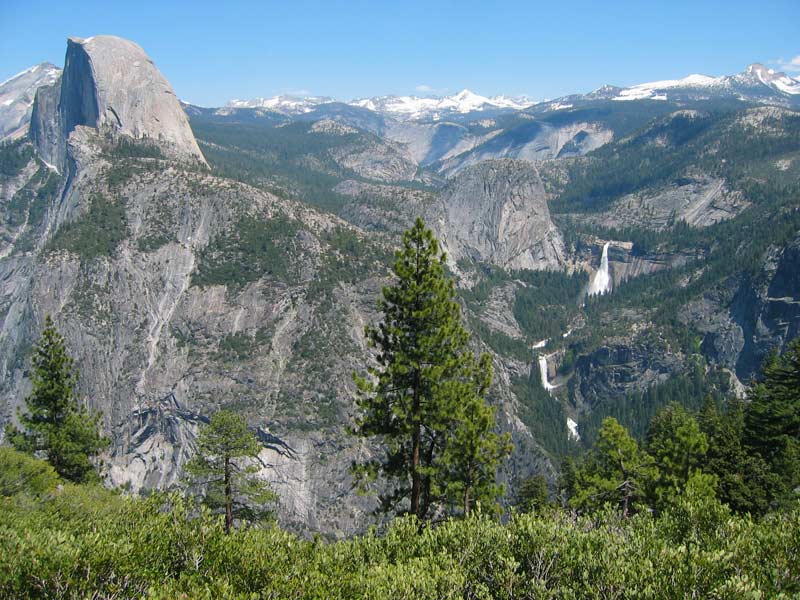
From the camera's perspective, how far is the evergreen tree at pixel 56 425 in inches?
1231

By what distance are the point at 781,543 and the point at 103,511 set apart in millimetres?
18509

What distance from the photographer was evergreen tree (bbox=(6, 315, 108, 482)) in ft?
103

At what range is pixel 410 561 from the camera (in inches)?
445

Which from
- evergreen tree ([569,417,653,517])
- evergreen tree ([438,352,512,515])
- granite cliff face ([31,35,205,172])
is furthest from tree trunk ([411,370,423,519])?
granite cliff face ([31,35,205,172])

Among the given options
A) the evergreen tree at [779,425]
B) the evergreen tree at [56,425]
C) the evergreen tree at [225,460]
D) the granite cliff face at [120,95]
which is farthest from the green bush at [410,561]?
the granite cliff face at [120,95]

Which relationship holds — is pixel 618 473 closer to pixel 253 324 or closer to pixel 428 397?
pixel 428 397

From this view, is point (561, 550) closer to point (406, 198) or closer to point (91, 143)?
point (91, 143)

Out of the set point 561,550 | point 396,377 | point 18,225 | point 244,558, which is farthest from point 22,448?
point 18,225

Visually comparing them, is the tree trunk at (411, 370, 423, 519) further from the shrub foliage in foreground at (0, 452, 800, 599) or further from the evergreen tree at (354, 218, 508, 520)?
the shrub foliage in foreground at (0, 452, 800, 599)

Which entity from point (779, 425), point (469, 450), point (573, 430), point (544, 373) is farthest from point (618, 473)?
point (544, 373)

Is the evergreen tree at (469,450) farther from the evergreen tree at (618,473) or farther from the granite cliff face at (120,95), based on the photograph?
the granite cliff face at (120,95)

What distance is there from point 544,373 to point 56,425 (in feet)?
457

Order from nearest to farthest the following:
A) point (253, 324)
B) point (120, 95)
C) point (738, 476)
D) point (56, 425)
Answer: point (738, 476) < point (56, 425) < point (253, 324) < point (120, 95)

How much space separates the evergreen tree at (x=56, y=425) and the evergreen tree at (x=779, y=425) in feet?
130
